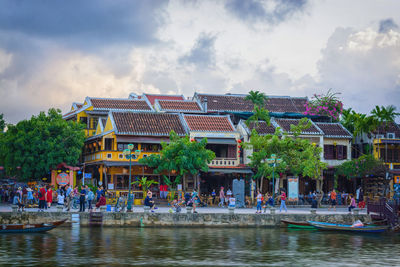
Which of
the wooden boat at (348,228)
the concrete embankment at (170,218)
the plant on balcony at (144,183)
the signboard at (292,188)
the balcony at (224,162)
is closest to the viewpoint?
the wooden boat at (348,228)

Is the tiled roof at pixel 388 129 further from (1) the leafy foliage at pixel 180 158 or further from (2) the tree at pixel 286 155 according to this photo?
(1) the leafy foliage at pixel 180 158

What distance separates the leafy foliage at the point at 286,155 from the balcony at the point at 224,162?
197cm

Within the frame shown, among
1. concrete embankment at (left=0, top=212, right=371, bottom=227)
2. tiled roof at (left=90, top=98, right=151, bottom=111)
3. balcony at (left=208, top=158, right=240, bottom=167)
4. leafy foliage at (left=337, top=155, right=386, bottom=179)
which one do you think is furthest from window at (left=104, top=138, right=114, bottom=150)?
leafy foliage at (left=337, top=155, right=386, bottom=179)

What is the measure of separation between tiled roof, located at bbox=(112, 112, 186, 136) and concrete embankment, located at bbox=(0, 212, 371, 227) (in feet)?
56.4

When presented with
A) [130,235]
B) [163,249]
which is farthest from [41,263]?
[130,235]

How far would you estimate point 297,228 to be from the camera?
36875 millimetres

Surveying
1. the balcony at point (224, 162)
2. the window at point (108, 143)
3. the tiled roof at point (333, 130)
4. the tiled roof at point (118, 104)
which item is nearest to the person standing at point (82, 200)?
the window at point (108, 143)

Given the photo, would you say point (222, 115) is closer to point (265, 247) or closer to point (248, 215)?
point (248, 215)

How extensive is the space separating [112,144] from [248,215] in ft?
66.0

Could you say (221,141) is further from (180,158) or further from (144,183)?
(144,183)

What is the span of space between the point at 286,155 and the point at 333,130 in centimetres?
964

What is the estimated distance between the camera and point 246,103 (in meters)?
65.9

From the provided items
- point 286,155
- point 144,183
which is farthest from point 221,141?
point 144,183

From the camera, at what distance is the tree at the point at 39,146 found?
53406mm
